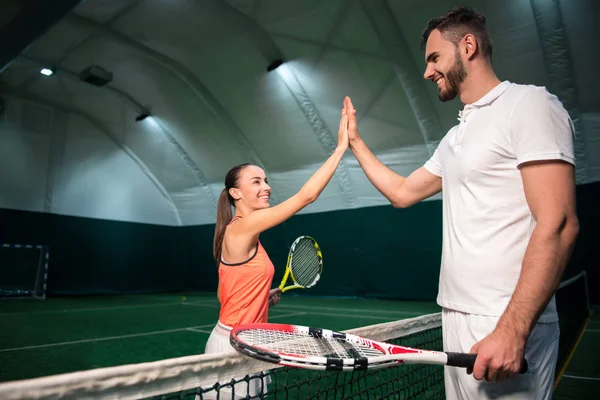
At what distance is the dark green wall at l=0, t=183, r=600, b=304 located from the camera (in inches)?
484

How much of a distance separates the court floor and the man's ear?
3242mm

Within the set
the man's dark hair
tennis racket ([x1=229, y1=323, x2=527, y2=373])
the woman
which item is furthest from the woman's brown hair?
the man's dark hair

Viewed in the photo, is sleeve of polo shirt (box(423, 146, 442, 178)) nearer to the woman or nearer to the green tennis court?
the woman

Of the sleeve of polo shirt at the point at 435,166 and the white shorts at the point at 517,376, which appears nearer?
the white shorts at the point at 517,376

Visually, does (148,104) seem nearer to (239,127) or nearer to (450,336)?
(239,127)

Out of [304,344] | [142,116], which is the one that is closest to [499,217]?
[304,344]

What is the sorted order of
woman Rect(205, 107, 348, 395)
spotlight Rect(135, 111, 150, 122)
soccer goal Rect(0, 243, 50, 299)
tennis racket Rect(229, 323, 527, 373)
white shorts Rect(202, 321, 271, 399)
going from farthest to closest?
spotlight Rect(135, 111, 150, 122) → soccer goal Rect(0, 243, 50, 299) → woman Rect(205, 107, 348, 395) → white shorts Rect(202, 321, 271, 399) → tennis racket Rect(229, 323, 527, 373)

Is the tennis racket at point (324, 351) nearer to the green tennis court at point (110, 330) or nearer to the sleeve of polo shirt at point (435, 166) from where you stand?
the sleeve of polo shirt at point (435, 166)

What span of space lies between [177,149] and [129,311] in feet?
22.6

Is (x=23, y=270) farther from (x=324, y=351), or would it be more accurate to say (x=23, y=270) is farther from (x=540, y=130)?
(x=540, y=130)

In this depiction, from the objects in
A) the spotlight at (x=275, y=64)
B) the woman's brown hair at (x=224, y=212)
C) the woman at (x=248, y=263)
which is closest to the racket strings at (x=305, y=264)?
the woman's brown hair at (x=224, y=212)

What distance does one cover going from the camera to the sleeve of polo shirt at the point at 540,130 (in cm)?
147

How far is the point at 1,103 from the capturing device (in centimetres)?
1324

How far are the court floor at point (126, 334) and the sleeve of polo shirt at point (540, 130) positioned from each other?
3135 mm
